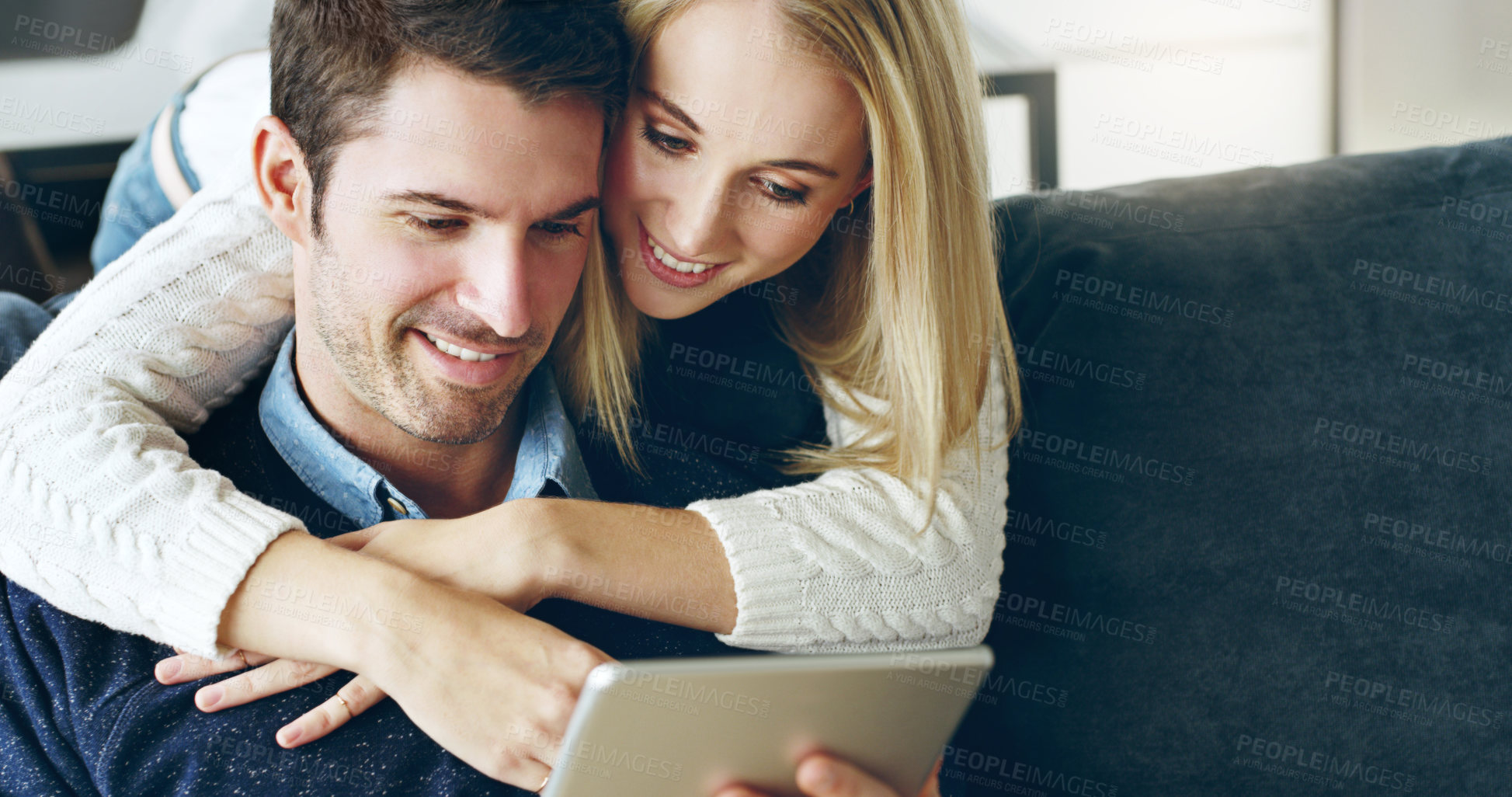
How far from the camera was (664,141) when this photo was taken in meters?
1.00

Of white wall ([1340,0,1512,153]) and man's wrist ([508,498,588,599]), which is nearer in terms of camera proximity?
man's wrist ([508,498,588,599])

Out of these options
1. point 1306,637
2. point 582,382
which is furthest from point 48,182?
point 1306,637

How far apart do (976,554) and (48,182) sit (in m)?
1.91

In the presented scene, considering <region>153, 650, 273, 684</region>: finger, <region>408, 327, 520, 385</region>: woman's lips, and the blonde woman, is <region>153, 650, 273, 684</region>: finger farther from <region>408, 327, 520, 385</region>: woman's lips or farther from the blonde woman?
<region>408, 327, 520, 385</region>: woman's lips

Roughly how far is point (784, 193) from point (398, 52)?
0.41m

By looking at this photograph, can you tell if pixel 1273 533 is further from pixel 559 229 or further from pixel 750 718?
pixel 559 229

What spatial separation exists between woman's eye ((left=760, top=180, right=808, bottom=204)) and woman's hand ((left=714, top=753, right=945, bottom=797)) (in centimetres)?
58

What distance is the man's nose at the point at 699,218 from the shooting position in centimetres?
99

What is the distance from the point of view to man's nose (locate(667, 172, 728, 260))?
0.99m

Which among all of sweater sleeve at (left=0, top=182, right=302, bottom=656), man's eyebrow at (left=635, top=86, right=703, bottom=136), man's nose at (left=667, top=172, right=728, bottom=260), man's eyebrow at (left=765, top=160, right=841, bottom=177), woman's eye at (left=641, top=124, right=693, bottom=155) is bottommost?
sweater sleeve at (left=0, top=182, right=302, bottom=656)

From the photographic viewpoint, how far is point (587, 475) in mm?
1095

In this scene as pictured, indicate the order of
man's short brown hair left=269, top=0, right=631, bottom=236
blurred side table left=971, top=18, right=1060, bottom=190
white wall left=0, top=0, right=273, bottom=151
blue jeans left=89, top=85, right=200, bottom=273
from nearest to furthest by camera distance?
man's short brown hair left=269, top=0, right=631, bottom=236 < blue jeans left=89, top=85, right=200, bottom=273 < white wall left=0, top=0, right=273, bottom=151 < blurred side table left=971, top=18, right=1060, bottom=190

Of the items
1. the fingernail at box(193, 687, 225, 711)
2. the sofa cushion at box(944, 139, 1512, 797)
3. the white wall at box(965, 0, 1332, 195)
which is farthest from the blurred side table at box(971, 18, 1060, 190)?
the fingernail at box(193, 687, 225, 711)

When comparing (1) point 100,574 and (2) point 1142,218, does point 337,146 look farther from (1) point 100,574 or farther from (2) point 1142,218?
(2) point 1142,218
